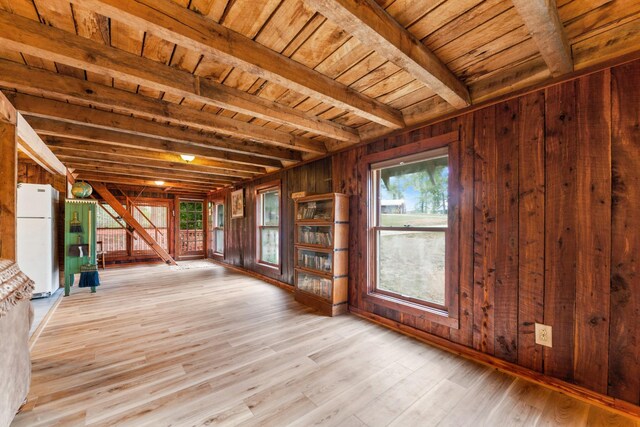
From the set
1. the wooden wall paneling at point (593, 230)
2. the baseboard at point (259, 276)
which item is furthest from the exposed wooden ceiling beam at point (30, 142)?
the wooden wall paneling at point (593, 230)

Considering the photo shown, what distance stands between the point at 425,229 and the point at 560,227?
1012 mm

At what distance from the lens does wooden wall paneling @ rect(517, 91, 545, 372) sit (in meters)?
1.89

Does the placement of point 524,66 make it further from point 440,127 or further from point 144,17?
point 144,17

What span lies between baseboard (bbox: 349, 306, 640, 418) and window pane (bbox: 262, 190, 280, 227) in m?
3.03

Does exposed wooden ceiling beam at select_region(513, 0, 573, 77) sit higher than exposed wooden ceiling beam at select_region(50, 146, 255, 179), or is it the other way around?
exposed wooden ceiling beam at select_region(513, 0, 573, 77)

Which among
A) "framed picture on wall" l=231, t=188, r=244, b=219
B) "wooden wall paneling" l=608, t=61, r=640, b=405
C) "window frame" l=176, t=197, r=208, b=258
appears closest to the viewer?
"wooden wall paneling" l=608, t=61, r=640, b=405

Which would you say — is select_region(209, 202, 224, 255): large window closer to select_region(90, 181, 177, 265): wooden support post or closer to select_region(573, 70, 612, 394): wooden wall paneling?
select_region(90, 181, 177, 265): wooden support post

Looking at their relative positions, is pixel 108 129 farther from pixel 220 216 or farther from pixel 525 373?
pixel 220 216

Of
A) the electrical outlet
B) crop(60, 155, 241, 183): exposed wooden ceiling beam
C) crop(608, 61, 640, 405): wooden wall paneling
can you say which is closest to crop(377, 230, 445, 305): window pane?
the electrical outlet

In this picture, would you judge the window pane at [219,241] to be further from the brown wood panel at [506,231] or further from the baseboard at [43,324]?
the brown wood panel at [506,231]

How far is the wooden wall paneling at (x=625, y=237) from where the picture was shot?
156cm

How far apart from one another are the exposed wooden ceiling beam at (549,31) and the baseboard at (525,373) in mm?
2122

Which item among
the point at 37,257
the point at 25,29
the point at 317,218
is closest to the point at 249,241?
the point at 317,218

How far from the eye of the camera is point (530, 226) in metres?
1.93
